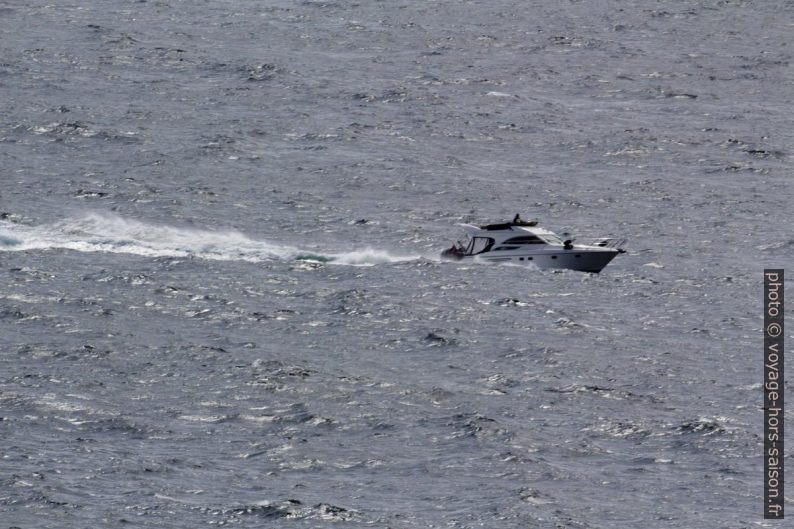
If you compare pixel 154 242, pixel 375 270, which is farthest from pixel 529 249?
pixel 154 242

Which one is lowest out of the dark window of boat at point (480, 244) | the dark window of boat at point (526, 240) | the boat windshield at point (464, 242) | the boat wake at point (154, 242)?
the boat wake at point (154, 242)

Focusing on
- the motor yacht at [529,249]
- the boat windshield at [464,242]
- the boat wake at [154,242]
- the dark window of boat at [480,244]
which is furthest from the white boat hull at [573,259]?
the boat wake at [154,242]

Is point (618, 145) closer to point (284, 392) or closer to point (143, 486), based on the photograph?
point (284, 392)

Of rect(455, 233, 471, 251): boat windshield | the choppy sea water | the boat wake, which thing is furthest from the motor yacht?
the boat wake

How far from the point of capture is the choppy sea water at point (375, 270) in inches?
2279

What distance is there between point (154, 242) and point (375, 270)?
12.4 meters

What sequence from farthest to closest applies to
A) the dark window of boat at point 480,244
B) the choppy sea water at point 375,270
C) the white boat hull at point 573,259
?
the dark window of boat at point 480,244, the white boat hull at point 573,259, the choppy sea water at point 375,270

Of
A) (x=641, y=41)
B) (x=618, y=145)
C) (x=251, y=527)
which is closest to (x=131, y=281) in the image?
Result: (x=251, y=527)

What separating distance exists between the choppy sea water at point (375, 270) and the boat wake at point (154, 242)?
21cm

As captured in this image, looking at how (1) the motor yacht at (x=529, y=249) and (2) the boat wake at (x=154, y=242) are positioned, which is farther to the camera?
(2) the boat wake at (x=154, y=242)

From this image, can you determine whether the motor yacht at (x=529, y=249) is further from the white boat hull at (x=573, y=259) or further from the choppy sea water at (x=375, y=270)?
the choppy sea water at (x=375, y=270)

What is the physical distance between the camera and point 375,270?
8369cm

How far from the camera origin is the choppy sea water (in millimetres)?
57875

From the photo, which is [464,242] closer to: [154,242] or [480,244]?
[480,244]
